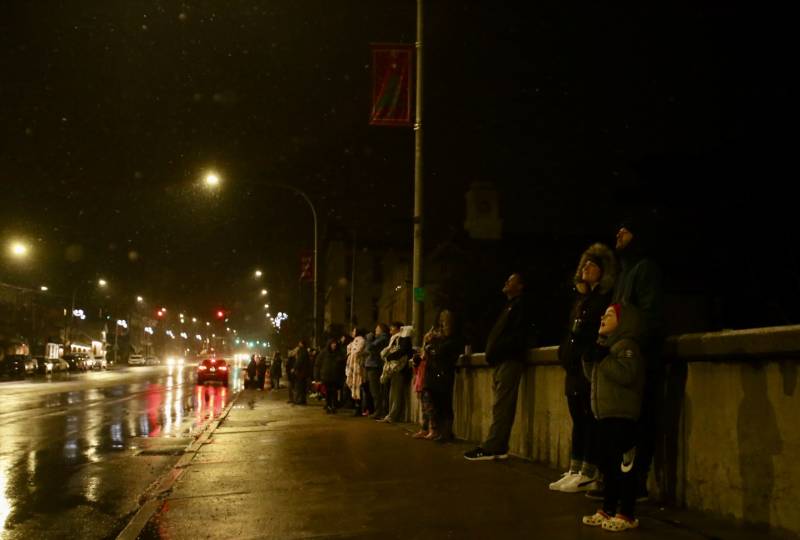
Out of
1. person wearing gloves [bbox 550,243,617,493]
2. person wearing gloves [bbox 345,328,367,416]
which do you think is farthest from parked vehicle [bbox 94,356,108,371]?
person wearing gloves [bbox 550,243,617,493]

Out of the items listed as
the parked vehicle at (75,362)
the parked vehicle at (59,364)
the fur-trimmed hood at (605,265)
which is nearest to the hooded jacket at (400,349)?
the fur-trimmed hood at (605,265)

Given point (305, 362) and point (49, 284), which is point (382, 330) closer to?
point (305, 362)

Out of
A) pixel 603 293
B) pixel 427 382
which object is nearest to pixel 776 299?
pixel 427 382

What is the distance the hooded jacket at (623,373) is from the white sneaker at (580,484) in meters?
1.43

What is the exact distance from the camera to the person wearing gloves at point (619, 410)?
5164 mm

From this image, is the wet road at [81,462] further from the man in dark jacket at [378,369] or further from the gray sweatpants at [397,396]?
the gray sweatpants at [397,396]

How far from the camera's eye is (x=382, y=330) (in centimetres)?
1523

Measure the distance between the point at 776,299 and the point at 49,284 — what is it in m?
95.1

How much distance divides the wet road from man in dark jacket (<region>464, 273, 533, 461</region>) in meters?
3.60

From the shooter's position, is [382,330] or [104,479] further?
[382,330]

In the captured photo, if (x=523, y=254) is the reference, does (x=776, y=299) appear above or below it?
below

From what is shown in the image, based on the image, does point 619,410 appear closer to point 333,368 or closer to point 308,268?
point 333,368

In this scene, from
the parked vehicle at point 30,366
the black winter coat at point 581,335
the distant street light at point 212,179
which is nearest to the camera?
the black winter coat at point 581,335

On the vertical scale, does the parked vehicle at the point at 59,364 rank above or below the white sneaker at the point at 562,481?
below
